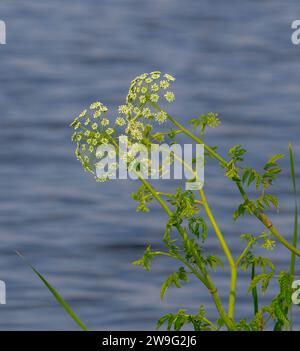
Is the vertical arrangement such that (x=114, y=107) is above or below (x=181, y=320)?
above

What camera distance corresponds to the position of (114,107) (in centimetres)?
1016

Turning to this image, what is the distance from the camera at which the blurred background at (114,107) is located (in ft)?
25.5

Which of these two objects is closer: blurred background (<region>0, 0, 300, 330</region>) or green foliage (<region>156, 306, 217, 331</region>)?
green foliage (<region>156, 306, 217, 331</region>)

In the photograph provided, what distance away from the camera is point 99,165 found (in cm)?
424

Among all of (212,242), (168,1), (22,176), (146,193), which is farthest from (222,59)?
(146,193)

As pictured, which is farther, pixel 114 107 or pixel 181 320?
pixel 114 107

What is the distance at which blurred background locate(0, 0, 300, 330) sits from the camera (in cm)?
777

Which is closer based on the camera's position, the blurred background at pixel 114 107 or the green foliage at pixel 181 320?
the green foliage at pixel 181 320

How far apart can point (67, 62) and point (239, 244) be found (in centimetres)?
400

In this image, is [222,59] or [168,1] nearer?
[222,59]

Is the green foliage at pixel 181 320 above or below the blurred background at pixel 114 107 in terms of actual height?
below

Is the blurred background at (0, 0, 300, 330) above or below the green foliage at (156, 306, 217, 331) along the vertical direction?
above
